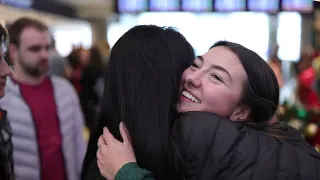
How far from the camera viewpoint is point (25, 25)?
2439mm

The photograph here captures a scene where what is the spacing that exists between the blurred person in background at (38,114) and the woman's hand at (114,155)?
1.01m

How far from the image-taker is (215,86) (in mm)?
1229

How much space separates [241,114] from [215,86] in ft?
0.46

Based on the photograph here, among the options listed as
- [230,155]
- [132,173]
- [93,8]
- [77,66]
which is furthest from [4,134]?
[93,8]

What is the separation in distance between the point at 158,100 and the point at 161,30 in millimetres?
230

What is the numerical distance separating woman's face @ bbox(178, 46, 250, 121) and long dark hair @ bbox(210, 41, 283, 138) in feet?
0.06

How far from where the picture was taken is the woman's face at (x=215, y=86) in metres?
1.23

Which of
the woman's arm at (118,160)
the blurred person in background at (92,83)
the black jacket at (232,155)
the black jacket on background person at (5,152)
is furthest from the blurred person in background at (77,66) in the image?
the black jacket at (232,155)

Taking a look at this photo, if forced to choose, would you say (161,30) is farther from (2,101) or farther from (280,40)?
(280,40)

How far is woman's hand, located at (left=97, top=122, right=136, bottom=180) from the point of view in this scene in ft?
3.89

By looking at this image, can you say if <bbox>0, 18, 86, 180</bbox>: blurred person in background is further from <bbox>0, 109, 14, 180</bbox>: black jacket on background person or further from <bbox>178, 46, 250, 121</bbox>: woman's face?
<bbox>178, 46, 250, 121</bbox>: woman's face

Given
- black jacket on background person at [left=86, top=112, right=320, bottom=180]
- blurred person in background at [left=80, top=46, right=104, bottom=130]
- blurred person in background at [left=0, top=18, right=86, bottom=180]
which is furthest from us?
blurred person in background at [left=80, top=46, right=104, bottom=130]

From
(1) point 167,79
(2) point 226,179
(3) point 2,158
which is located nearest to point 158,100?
(1) point 167,79

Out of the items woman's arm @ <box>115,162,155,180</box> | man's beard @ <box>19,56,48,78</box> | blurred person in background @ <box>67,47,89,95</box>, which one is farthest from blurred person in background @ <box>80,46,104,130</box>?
woman's arm @ <box>115,162,155,180</box>
